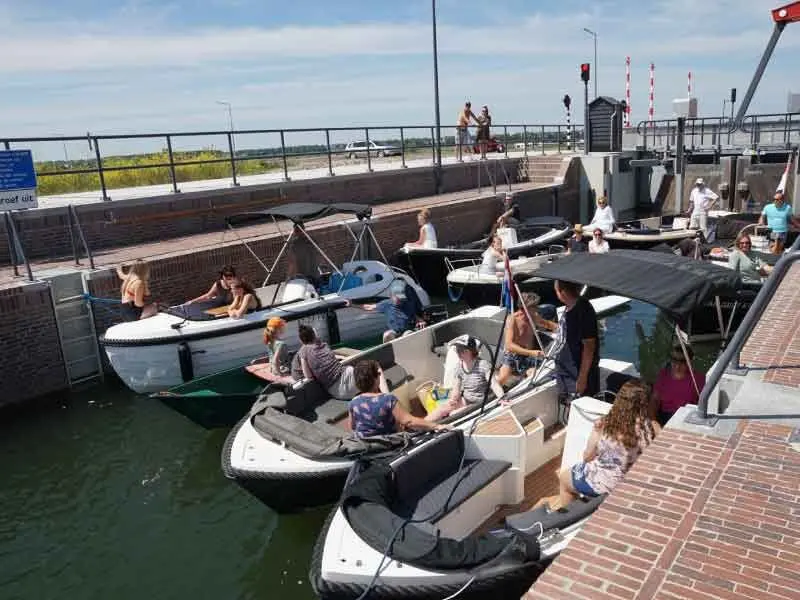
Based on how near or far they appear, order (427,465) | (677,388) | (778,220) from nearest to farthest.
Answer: (427,465) < (677,388) < (778,220)

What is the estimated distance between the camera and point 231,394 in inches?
334

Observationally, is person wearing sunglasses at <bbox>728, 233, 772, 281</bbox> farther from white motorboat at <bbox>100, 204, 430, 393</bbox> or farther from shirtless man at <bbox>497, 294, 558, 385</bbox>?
white motorboat at <bbox>100, 204, 430, 393</bbox>

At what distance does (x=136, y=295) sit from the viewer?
34.4 ft

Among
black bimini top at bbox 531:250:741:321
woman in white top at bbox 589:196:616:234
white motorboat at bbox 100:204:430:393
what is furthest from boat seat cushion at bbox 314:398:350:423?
woman in white top at bbox 589:196:616:234

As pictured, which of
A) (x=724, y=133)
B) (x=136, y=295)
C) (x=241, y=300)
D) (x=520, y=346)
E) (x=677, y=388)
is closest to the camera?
(x=677, y=388)

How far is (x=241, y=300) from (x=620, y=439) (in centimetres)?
662

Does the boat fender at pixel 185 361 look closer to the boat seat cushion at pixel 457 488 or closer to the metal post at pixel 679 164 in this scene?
the boat seat cushion at pixel 457 488

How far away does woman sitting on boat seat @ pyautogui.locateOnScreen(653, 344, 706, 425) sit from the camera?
21.5 feet

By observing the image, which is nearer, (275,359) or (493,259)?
(275,359)

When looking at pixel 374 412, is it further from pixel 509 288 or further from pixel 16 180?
pixel 16 180

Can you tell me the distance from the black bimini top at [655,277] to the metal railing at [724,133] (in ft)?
73.0

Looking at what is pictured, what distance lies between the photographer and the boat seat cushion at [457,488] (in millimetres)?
5416

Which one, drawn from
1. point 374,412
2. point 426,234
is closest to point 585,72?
point 426,234

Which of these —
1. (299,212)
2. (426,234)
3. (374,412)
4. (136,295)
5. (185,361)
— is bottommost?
(185,361)
